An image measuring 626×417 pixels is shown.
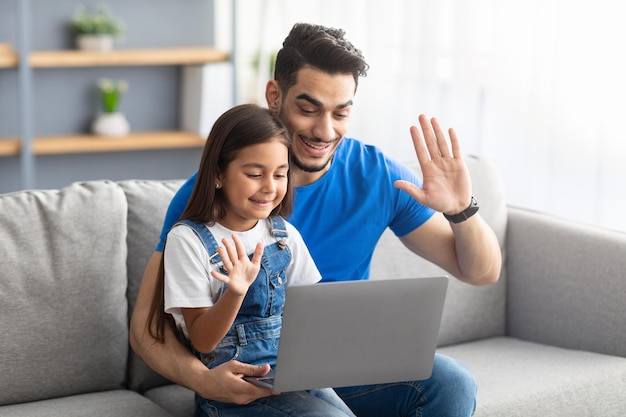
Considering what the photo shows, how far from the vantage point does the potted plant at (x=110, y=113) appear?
165 inches

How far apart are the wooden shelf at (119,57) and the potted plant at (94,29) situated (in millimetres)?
43

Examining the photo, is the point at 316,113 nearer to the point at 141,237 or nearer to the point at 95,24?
the point at 141,237

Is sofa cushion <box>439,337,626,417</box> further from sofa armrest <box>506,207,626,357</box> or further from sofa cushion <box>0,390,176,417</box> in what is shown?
sofa cushion <box>0,390,176,417</box>

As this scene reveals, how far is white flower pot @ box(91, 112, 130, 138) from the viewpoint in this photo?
13.8 feet

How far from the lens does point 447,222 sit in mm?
2104

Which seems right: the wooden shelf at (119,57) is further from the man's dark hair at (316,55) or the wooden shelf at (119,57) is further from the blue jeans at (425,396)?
the blue jeans at (425,396)

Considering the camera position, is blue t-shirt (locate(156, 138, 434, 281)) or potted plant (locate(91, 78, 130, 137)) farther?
potted plant (locate(91, 78, 130, 137))

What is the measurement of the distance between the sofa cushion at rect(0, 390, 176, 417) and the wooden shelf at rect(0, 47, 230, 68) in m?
2.26

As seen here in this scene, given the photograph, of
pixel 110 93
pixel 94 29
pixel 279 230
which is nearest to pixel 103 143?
pixel 110 93

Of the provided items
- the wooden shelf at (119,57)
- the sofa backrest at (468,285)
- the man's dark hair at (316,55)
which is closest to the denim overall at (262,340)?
the man's dark hair at (316,55)

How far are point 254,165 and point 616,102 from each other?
156 centimetres

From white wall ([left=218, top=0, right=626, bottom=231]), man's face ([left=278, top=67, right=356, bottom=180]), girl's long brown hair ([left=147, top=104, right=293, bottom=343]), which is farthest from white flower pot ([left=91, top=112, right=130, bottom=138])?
girl's long brown hair ([left=147, top=104, right=293, bottom=343])

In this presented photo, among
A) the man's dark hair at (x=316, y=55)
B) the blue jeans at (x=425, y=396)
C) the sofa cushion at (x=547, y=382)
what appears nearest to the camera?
the blue jeans at (x=425, y=396)

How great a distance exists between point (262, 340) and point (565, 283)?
3.27ft
